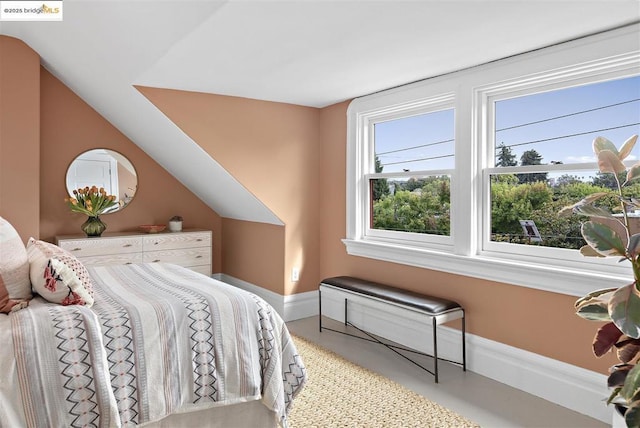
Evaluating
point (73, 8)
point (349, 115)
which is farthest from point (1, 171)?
point (349, 115)

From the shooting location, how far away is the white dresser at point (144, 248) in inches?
166

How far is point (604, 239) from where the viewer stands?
5.18ft

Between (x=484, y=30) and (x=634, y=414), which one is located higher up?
(x=484, y=30)

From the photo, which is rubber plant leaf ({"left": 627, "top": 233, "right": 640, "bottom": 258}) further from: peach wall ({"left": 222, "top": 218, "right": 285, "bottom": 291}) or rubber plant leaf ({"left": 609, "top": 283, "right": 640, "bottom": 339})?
peach wall ({"left": 222, "top": 218, "right": 285, "bottom": 291})

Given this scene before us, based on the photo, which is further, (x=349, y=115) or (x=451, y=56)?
(x=349, y=115)

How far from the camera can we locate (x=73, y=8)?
2646mm

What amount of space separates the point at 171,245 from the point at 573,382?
370 centimetres

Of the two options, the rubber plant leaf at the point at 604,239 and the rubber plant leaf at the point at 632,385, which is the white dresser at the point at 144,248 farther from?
the rubber plant leaf at the point at 632,385

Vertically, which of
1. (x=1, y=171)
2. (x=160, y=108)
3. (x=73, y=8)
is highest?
(x=73, y=8)

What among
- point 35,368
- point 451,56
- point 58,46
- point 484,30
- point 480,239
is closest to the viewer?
point 35,368

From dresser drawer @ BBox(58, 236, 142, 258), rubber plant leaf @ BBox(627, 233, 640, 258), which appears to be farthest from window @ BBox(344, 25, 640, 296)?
dresser drawer @ BBox(58, 236, 142, 258)

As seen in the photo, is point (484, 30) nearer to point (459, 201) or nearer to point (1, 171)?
point (459, 201)

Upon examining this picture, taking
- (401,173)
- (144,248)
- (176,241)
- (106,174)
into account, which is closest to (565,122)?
(401,173)

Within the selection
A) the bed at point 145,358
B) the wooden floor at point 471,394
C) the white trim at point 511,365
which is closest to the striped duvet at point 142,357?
the bed at point 145,358
